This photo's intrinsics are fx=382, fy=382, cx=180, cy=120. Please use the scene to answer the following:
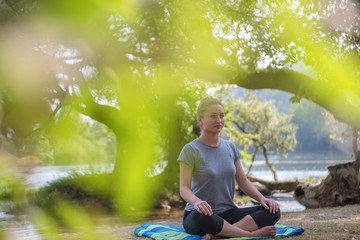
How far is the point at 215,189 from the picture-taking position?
4.50 meters

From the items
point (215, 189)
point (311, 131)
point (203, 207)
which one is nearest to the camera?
point (203, 207)

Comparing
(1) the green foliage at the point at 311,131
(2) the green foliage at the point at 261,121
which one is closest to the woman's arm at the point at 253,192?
(2) the green foliage at the point at 261,121

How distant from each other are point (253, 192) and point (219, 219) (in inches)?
23.9

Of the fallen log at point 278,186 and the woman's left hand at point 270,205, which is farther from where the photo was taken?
the fallen log at point 278,186

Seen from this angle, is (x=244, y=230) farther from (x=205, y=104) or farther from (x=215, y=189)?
(x=205, y=104)

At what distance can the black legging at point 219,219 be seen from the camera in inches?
169

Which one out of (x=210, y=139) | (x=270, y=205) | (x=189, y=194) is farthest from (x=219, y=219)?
(x=210, y=139)

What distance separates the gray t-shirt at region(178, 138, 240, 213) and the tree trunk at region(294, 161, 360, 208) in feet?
23.2

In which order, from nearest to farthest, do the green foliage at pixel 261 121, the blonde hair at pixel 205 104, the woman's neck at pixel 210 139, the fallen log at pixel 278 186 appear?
1. the blonde hair at pixel 205 104
2. the woman's neck at pixel 210 139
3. the fallen log at pixel 278 186
4. the green foliage at pixel 261 121

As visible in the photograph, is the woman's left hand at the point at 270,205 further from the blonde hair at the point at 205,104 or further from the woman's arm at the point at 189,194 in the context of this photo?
the blonde hair at the point at 205,104

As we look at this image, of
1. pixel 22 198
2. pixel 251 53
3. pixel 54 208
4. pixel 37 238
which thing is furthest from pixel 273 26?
pixel 22 198

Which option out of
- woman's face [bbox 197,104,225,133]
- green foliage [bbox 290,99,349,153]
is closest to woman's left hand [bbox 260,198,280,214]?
woman's face [bbox 197,104,225,133]

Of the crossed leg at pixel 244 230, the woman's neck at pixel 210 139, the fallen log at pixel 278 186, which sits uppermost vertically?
the woman's neck at pixel 210 139

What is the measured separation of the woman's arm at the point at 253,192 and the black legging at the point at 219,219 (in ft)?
0.24
